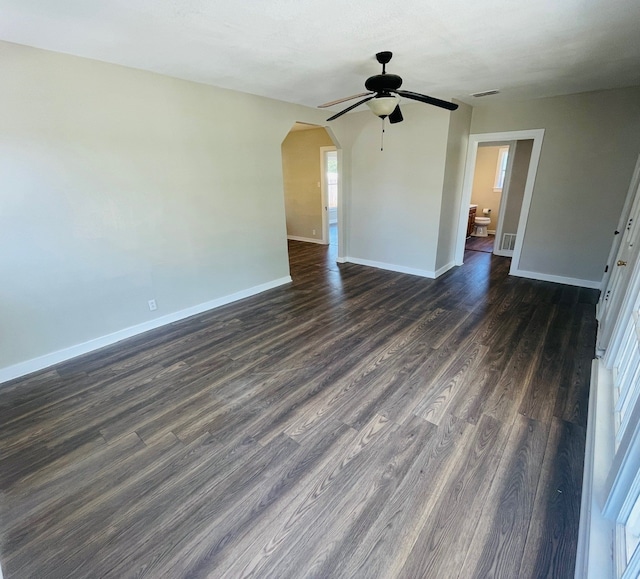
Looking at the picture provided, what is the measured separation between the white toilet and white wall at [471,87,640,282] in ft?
10.6

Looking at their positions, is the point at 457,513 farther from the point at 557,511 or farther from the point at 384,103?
the point at 384,103

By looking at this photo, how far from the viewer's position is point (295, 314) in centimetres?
385

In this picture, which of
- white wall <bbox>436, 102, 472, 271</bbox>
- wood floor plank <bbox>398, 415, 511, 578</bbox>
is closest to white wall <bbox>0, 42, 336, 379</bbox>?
white wall <bbox>436, 102, 472, 271</bbox>

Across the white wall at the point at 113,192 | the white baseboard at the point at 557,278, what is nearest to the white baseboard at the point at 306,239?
the white wall at the point at 113,192

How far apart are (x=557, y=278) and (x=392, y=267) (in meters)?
2.45

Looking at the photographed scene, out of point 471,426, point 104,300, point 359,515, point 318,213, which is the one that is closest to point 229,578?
point 359,515

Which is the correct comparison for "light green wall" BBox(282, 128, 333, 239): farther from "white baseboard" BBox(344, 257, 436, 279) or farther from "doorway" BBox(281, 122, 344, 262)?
"white baseboard" BBox(344, 257, 436, 279)

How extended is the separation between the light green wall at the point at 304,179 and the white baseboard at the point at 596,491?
6203 millimetres

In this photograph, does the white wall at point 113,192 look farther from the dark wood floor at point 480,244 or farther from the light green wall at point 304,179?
the dark wood floor at point 480,244

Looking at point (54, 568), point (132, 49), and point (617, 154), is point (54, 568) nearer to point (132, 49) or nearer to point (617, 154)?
point (132, 49)

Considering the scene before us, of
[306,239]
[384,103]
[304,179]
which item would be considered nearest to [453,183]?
[384,103]

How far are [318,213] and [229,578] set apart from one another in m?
6.81

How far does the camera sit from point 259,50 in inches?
97.6

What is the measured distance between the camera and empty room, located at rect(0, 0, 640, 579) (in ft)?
4.89
